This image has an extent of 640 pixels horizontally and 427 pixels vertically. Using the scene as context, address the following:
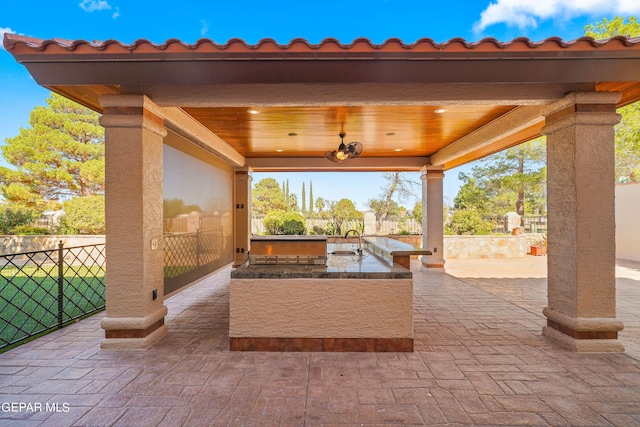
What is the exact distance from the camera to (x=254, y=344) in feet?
10.5

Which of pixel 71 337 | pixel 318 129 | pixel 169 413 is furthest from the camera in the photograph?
pixel 318 129

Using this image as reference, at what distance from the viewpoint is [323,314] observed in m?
3.16

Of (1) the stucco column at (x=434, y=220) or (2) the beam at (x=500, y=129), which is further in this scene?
(1) the stucco column at (x=434, y=220)

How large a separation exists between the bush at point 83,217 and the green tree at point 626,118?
56.5 feet

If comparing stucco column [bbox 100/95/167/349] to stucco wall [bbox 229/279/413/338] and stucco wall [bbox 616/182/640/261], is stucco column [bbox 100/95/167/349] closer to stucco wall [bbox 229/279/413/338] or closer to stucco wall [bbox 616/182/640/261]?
stucco wall [bbox 229/279/413/338]

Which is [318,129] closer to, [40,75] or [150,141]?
[150,141]

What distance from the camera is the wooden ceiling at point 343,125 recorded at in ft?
13.6

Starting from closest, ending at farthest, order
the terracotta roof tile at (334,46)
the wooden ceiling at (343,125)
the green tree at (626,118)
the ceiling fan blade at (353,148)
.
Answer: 1. the terracotta roof tile at (334,46)
2. the wooden ceiling at (343,125)
3. the ceiling fan blade at (353,148)
4. the green tree at (626,118)

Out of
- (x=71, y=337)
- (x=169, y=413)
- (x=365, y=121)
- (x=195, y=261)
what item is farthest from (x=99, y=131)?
(x=169, y=413)

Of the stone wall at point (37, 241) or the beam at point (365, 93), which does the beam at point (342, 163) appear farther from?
the stone wall at point (37, 241)

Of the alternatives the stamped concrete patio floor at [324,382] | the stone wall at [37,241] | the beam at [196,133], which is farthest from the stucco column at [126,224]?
the stone wall at [37,241]

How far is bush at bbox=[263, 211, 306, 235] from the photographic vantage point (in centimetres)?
1096

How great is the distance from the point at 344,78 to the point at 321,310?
2.38 meters

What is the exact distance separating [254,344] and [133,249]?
5.60ft
